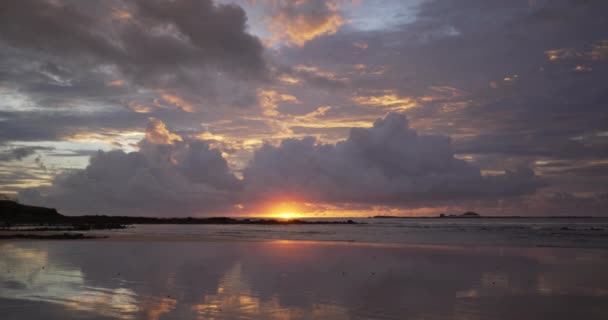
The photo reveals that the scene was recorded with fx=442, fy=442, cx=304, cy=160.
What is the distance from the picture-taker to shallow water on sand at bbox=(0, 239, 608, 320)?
1436 cm

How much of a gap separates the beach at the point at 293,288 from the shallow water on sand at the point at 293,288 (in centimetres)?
5

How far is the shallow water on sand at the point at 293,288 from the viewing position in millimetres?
14359

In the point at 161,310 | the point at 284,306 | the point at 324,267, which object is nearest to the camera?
the point at 161,310

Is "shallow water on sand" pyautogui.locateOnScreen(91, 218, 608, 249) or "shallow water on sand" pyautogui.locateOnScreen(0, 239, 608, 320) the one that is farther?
"shallow water on sand" pyautogui.locateOnScreen(91, 218, 608, 249)

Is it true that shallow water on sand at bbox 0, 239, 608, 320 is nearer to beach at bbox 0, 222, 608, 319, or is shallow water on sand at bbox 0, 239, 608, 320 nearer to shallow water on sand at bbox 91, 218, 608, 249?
beach at bbox 0, 222, 608, 319

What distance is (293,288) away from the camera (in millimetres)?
18703

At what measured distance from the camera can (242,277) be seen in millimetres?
21562

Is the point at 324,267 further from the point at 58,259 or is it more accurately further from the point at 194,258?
the point at 58,259

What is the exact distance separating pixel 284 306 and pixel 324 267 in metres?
11.4

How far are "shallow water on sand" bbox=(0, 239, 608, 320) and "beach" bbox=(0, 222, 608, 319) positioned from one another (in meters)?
0.05

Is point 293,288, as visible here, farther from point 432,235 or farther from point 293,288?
point 432,235

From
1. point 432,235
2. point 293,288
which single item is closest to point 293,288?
point 293,288

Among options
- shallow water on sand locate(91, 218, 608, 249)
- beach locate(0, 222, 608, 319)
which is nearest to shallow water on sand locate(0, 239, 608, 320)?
beach locate(0, 222, 608, 319)

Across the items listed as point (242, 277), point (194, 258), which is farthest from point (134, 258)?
point (242, 277)
